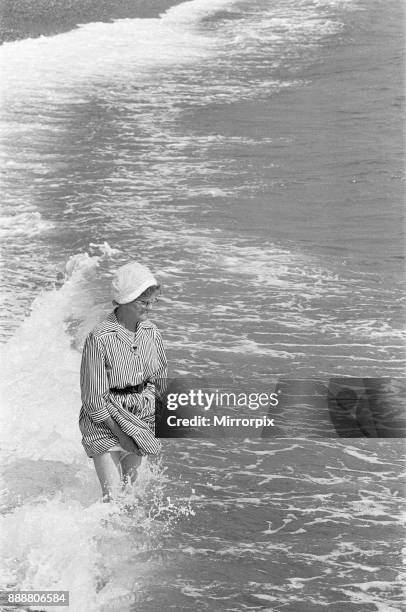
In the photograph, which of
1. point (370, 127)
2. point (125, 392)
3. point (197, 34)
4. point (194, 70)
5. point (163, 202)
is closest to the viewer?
point (125, 392)

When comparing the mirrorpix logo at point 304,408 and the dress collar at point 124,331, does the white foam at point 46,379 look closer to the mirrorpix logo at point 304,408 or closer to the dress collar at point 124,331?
the mirrorpix logo at point 304,408

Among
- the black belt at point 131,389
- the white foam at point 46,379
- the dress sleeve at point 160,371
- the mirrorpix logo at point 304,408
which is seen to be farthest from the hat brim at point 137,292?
the white foam at point 46,379

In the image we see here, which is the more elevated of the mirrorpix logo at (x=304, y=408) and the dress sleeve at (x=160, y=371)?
the dress sleeve at (x=160, y=371)

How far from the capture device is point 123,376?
598 centimetres

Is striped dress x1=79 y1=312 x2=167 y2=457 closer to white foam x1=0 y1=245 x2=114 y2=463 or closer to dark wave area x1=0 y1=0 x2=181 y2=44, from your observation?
white foam x1=0 y1=245 x2=114 y2=463

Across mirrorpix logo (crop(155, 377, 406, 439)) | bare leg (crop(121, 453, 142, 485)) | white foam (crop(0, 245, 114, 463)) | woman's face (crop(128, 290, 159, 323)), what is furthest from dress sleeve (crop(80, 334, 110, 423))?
white foam (crop(0, 245, 114, 463))

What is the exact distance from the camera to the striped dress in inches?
233

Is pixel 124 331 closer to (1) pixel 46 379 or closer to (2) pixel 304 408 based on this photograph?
(2) pixel 304 408

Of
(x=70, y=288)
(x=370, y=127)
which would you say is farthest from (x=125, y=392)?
(x=370, y=127)

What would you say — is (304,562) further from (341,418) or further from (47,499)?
(341,418)

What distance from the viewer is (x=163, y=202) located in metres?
16.3

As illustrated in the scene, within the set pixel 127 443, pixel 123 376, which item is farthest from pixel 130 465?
pixel 123 376

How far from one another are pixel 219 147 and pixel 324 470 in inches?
500

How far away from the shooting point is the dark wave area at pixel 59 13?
116 feet
